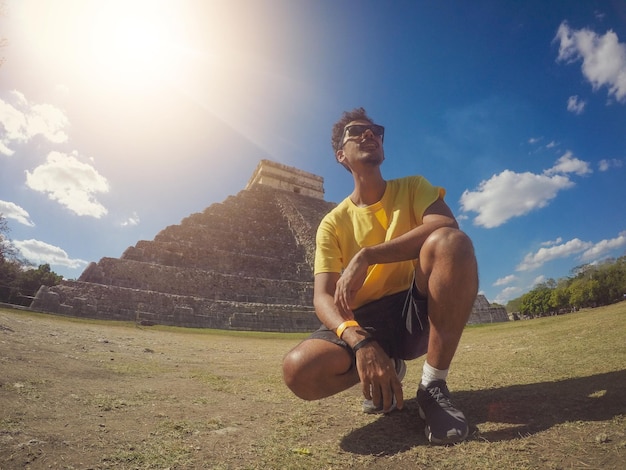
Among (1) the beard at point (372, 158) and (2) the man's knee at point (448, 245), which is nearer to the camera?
(2) the man's knee at point (448, 245)

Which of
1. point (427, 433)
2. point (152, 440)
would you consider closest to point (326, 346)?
point (427, 433)

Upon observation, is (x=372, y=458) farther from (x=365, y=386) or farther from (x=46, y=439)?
(x=46, y=439)

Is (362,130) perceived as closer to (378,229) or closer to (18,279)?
(378,229)

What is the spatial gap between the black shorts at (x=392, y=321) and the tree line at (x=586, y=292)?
30.3m

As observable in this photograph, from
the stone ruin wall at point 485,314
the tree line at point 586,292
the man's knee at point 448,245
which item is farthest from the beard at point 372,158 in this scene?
the tree line at point 586,292

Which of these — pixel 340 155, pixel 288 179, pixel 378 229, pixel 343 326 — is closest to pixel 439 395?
pixel 343 326

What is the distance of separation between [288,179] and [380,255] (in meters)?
36.0

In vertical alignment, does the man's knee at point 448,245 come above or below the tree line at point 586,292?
below

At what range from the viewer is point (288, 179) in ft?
123

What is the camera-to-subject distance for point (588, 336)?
3730 millimetres

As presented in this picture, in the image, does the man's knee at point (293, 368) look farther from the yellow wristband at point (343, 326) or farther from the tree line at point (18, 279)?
the tree line at point (18, 279)

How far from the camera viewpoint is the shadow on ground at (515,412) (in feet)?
5.24

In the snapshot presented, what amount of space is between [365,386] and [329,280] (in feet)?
2.49

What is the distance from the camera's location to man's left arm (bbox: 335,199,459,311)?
6.31 ft
